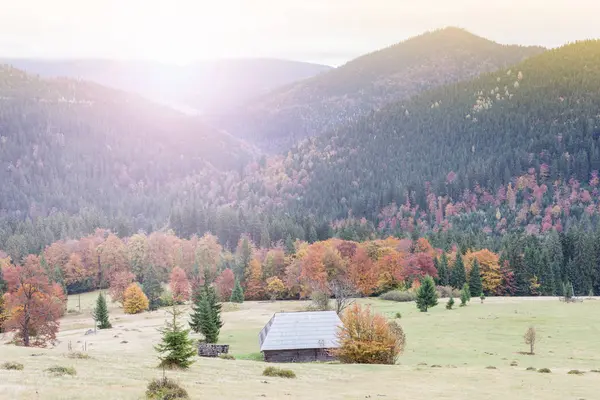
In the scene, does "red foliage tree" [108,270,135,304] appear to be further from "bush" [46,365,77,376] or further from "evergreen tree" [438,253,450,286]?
"bush" [46,365,77,376]

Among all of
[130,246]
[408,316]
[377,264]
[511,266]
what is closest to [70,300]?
[130,246]

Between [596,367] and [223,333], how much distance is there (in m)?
51.1

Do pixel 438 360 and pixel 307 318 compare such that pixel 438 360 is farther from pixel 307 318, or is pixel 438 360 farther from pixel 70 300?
pixel 70 300

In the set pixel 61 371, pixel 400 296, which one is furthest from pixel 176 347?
pixel 400 296

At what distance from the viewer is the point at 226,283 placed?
465 feet

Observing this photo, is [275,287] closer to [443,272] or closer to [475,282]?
[443,272]

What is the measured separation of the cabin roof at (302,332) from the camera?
67062 mm

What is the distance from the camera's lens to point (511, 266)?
141500 millimetres

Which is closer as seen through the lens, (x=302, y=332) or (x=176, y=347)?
(x=176, y=347)

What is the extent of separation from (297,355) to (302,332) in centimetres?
289

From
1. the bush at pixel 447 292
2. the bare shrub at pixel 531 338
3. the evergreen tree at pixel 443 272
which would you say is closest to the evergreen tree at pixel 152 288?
the bush at pixel 447 292

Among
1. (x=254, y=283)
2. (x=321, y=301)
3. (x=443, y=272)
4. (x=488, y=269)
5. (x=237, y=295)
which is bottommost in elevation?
(x=321, y=301)

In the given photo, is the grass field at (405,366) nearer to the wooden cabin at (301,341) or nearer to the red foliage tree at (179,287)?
the wooden cabin at (301,341)

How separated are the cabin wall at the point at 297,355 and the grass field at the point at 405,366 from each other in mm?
3102
